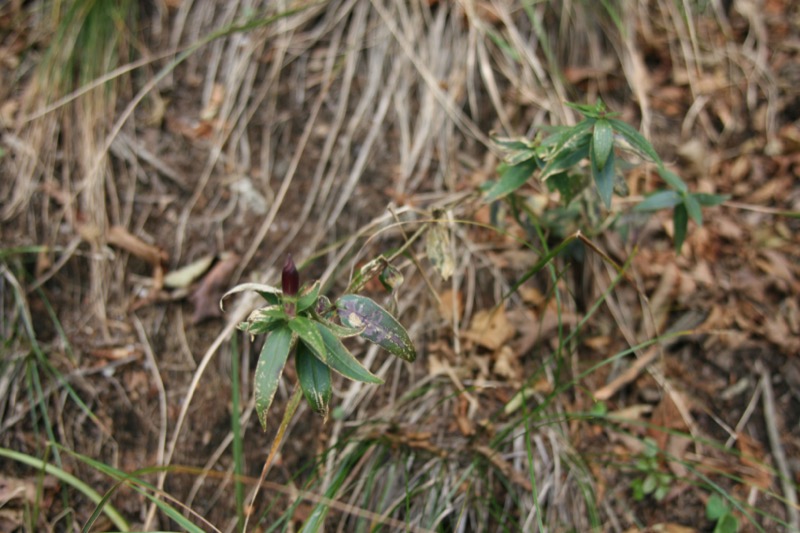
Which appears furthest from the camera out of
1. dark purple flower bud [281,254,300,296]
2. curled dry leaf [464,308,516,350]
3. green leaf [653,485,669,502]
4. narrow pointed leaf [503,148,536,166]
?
curled dry leaf [464,308,516,350]

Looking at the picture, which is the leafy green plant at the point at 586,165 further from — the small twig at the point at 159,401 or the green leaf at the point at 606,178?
the small twig at the point at 159,401

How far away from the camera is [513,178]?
1.45m

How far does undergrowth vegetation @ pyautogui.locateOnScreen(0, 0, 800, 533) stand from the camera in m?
1.58

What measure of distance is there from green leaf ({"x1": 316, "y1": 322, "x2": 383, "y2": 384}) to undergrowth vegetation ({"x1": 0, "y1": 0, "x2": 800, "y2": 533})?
0.69ft

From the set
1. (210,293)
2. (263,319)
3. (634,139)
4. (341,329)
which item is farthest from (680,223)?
(210,293)

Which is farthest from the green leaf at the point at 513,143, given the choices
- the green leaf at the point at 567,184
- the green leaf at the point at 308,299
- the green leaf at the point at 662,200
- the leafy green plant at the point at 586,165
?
the green leaf at the point at 308,299

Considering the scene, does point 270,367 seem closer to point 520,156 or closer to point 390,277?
point 390,277

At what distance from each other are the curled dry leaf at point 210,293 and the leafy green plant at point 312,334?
713 mm

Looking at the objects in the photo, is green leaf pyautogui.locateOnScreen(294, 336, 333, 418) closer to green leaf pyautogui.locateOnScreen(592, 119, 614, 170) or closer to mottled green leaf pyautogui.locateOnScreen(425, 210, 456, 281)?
mottled green leaf pyautogui.locateOnScreen(425, 210, 456, 281)

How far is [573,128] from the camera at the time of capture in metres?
1.29

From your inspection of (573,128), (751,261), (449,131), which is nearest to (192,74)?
(449,131)

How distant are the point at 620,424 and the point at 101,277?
1.61 meters

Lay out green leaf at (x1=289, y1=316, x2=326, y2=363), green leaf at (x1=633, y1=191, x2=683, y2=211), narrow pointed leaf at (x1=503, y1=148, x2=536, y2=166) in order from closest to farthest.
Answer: green leaf at (x1=289, y1=316, x2=326, y2=363) → narrow pointed leaf at (x1=503, y1=148, x2=536, y2=166) → green leaf at (x1=633, y1=191, x2=683, y2=211)

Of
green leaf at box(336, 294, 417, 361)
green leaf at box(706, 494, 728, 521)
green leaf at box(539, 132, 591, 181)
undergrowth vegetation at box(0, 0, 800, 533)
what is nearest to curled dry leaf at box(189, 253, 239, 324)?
undergrowth vegetation at box(0, 0, 800, 533)
